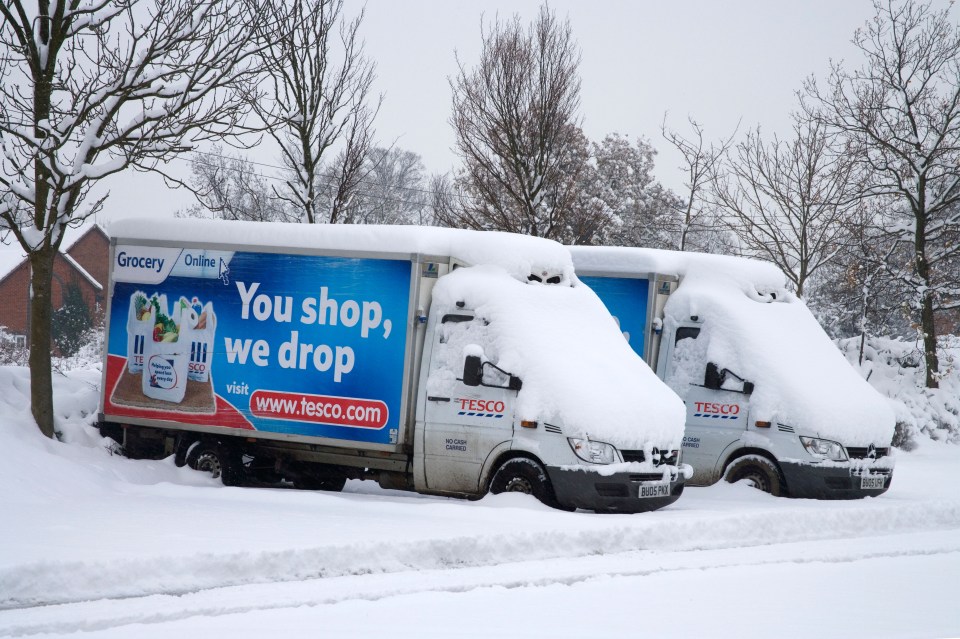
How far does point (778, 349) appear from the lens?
13.0 metres

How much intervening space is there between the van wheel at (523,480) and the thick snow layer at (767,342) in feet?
10.6

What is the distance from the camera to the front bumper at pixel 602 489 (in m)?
10.4

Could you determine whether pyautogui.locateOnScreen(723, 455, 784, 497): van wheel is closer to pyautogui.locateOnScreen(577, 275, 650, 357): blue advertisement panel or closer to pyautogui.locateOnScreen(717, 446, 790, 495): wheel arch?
pyautogui.locateOnScreen(717, 446, 790, 495): wheel arch

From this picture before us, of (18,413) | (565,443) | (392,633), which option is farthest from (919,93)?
(392,633)

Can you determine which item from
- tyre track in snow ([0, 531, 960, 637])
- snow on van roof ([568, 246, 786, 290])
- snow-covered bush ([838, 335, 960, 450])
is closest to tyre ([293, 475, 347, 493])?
snow on van roof ([568, 246, 786, 290])

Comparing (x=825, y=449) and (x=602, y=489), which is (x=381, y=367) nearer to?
(x=602, y=489)

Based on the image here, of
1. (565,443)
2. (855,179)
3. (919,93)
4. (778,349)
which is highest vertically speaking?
(919,93)

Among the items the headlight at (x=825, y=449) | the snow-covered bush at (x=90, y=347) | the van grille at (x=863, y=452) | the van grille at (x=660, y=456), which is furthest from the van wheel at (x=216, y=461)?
the snow-covered bush at (x=90, y=347)

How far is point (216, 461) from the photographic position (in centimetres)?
1277

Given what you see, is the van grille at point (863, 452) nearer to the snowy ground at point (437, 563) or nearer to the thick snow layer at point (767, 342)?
the thick snow layer at point (767, 342)

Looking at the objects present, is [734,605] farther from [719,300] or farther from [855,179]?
[855,179]

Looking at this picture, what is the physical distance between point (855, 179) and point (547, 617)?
72.5 ft

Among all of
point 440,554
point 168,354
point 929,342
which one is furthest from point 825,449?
point 929,342

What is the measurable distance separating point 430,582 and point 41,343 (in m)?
7.33
